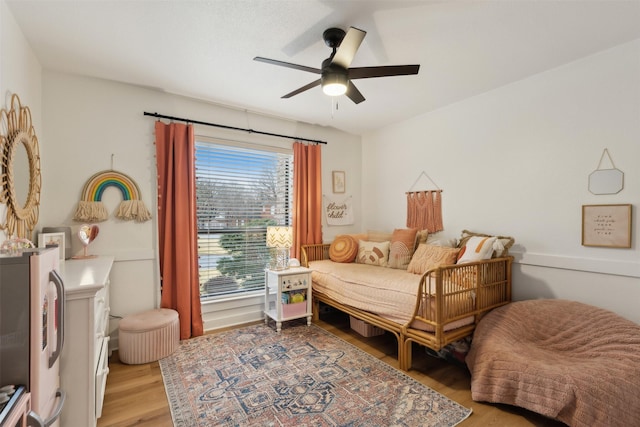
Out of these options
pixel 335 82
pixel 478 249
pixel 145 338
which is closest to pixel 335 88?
pixel 335 82

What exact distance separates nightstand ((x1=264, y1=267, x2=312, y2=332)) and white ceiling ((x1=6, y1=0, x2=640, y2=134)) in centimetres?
189

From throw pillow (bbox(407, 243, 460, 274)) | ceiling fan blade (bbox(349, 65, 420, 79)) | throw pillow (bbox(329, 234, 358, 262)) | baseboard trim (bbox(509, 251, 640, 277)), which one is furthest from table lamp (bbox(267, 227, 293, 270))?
baseboard trim (bbox(509, 251, 640, 277))

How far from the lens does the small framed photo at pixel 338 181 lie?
4.23 m

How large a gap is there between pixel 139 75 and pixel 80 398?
244 cm

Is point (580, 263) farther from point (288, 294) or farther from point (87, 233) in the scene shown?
point (87, 233)

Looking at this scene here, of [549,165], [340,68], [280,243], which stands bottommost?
[280,243]

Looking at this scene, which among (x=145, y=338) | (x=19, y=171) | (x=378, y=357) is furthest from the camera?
(x=378, y=357)

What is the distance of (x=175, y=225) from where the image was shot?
117 inches

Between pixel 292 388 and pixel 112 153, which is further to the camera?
pixel 112 153

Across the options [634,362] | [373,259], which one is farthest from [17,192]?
[634,362]

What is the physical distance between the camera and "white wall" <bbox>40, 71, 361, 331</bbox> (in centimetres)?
255

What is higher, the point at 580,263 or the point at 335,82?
the point at 335,82

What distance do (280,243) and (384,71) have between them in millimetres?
2116

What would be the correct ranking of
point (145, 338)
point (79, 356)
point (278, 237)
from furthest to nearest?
point (278, 237), point (145, 338), point (79, 356)
